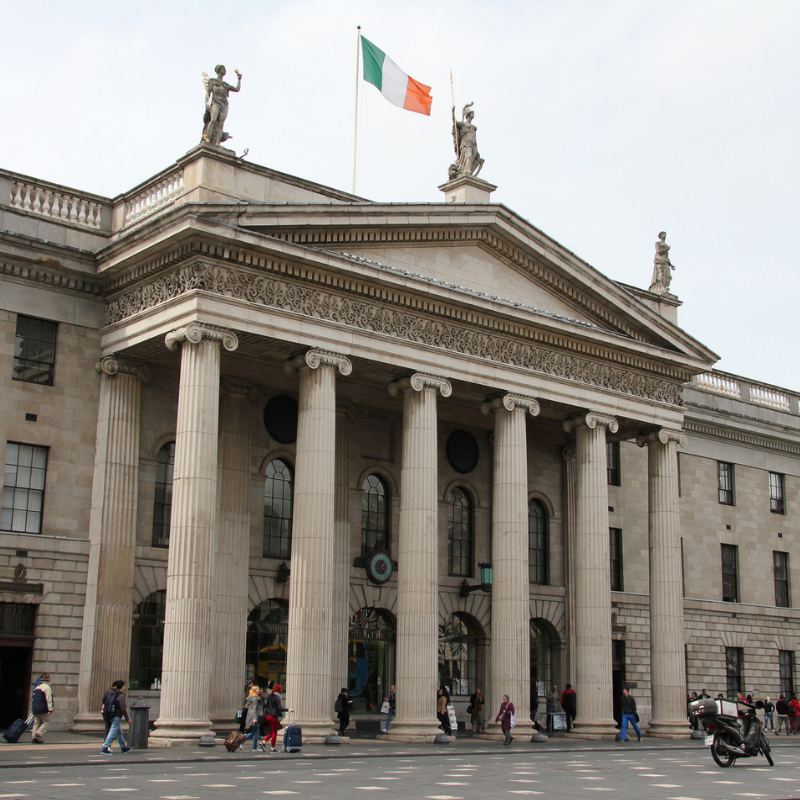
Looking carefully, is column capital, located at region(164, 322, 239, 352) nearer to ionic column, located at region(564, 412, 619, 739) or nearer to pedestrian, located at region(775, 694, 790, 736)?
ionic column, located at region(564, 412, 619, 739)

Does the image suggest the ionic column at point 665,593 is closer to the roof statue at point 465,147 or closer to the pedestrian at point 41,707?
the roof statue at point 465,147

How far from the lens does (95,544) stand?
29250 millimetres

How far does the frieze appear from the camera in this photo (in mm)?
28203

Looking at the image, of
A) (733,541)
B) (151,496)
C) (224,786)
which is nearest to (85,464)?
(151,496)

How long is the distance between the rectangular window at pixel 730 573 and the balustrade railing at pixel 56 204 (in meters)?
28.1

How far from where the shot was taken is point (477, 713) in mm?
35312

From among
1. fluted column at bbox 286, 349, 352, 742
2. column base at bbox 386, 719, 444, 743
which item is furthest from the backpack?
column base at bbox 386, 719, 444, 743

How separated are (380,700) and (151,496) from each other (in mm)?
9914

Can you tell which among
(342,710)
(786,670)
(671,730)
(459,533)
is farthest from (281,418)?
(786,670)

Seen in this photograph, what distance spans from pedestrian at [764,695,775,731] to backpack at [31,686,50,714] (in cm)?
2726

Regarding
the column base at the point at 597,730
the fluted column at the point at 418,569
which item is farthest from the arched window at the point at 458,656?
the fluted column at the point at 418,569

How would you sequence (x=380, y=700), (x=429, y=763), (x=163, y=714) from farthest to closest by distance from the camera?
(x=380, y=700)
(x=163, y=714)
(x=429, y=763)

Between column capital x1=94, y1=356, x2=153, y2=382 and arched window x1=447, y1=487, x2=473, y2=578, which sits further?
arched window x1=447, y1=487, x2=473, y2=578

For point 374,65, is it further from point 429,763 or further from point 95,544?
point 429,763
